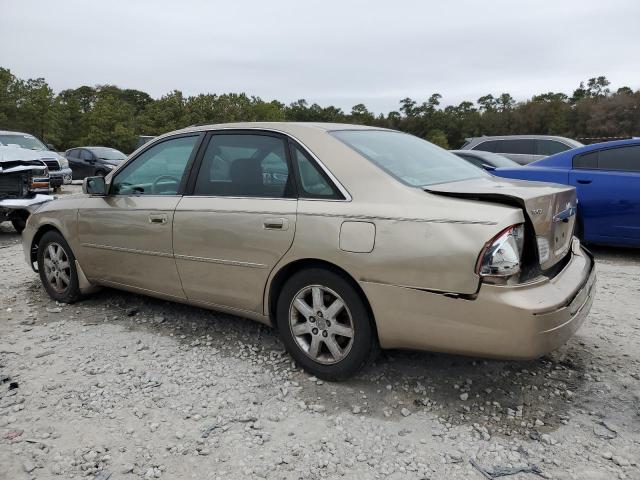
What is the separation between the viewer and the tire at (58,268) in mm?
4676

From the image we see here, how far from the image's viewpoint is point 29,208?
7.88 meters

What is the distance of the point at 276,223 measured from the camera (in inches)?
127

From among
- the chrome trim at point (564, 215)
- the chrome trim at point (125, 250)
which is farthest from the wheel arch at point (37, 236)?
the chrome trim at point (564, 215)

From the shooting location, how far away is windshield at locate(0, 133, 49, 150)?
41.9ft

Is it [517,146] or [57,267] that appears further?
[517,146]

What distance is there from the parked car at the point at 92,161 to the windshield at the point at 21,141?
16.8 ft

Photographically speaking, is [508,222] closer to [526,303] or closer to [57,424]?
[526,303]

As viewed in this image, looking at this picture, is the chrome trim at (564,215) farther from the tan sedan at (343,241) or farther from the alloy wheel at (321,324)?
the alloy wheel at (321,324)

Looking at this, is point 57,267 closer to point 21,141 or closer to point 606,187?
point 606,187

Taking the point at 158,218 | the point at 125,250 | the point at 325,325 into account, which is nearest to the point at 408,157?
the point at 325,325

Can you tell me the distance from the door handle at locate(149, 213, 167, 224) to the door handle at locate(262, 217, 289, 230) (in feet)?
3.12

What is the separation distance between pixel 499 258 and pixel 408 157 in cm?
112

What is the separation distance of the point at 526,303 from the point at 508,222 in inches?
15.5

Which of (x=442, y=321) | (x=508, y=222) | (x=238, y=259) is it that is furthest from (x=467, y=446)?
(x=238, y=259)
